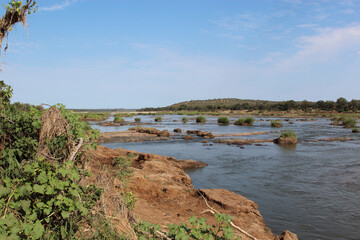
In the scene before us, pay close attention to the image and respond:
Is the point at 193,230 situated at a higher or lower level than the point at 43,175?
lower

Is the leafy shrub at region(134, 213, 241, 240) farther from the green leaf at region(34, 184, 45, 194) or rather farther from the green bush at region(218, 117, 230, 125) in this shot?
the green bush at region(218, 117, 230, 125)

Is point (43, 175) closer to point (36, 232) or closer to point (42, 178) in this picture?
point (42, 178)

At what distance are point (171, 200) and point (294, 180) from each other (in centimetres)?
681

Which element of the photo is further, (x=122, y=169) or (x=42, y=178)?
(x=122, y=169)

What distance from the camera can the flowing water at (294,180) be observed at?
310 inches

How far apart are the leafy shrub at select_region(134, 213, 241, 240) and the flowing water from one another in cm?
375

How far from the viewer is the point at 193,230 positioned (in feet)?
13.3

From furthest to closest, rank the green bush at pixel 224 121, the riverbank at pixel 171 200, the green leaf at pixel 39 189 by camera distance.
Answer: the green bush at pixel 224 121, the riverbank at pixel 171 200, the green leaf at pixel 39 189

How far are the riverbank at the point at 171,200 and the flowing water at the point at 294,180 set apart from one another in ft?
3.48

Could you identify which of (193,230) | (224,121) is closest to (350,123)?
(224,121)

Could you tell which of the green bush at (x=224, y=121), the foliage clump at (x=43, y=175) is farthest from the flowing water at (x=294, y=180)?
the green bush at (x=224, y=121)

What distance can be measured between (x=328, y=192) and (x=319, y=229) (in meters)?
3.56

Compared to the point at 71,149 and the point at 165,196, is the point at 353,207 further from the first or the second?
the point at 71,149

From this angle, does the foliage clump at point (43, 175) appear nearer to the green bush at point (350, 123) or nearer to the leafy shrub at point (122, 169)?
the leafy shrub at point (122, 169)
